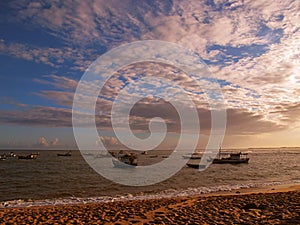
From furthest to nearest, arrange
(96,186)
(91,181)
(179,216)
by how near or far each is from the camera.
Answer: (91,181) → (96,186) → (179,216)

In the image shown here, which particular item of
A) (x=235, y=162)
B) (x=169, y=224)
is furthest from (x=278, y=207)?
(x=235, y=162)

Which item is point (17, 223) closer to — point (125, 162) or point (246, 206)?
point (246, 206)

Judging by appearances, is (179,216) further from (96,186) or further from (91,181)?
(91,181)

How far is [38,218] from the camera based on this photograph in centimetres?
1161

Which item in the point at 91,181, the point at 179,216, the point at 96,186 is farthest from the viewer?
the point at 91,181

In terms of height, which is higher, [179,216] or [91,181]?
[179,216]

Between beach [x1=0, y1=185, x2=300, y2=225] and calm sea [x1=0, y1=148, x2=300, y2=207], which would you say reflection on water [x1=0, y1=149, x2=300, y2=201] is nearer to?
calm sea [x1=0, y1=148, x2=300, y2=207]

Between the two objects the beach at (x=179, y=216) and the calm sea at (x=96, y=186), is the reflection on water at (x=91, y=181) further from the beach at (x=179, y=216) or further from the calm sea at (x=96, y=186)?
the beach at (x=179, y=216)

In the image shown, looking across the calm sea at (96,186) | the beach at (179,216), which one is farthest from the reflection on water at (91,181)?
the beach at (179,216)

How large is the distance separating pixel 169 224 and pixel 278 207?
19.2ft

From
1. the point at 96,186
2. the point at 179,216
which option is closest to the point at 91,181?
the point at 96,186

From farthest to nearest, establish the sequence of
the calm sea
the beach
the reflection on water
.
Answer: the reflection on water, the calm sea, the beach

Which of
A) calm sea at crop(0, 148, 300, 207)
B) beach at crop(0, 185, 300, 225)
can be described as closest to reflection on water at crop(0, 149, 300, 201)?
calm sea at crop(0, 148, 300, 207)

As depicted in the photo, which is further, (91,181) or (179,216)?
(91,181)
